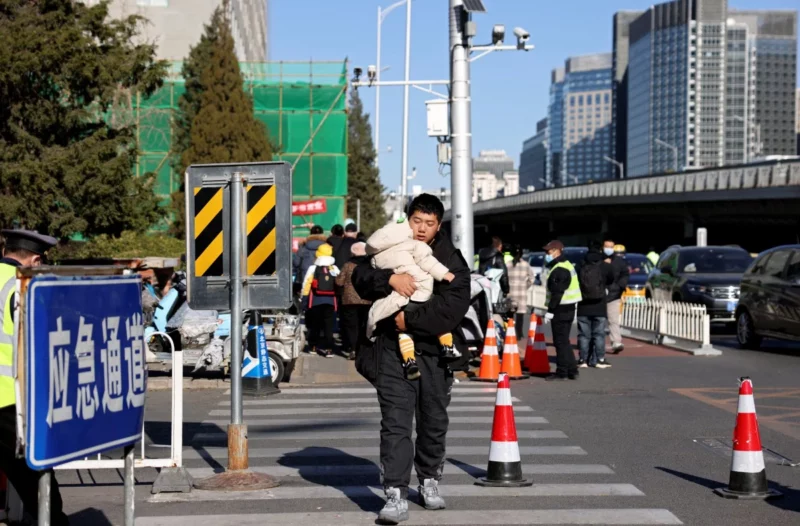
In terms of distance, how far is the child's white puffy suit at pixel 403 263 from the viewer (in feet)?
23.4

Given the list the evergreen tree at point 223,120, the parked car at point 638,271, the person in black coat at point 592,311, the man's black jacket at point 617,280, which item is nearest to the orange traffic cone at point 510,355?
Answer: the person in black coat at point 592,311

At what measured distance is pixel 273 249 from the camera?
29.0 feet

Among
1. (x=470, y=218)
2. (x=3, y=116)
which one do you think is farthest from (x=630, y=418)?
(x=3, y=116)

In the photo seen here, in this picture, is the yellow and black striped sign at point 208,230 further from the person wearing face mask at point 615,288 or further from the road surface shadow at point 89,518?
the person wearing face mask at point 615,288

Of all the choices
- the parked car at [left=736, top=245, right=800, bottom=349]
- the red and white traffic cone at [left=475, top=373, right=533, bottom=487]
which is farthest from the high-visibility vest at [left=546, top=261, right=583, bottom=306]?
the red and white traffic cone at [left=475, top=373, right=533, bottom=487]

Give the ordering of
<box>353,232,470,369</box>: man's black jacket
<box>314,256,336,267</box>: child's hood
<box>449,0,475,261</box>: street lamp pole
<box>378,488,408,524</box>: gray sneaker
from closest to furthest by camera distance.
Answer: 1. <box>378,488,408,524</box>: gray sneaker
2. <box>353,232,470,369</box>: man's black jacket
3. <box>314,256,336,267</box>: child's hood
4. <box>449,0,475,261</box>: street lamp pole

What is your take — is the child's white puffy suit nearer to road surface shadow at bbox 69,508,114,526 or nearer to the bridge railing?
road surface shadow at bbox 69,508,114,526

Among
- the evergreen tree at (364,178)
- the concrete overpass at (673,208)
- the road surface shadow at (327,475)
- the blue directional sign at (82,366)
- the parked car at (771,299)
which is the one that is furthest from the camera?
the evergreen tree at (364,178)

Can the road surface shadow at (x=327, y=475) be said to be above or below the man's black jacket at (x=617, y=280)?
below

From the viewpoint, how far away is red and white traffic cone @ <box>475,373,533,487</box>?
27.6 feet

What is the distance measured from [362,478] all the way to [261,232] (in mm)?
1902

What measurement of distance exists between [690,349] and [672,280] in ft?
21.5

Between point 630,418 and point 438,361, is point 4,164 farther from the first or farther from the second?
point 438,361

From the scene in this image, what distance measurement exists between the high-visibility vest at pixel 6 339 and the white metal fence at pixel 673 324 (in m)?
15.6
